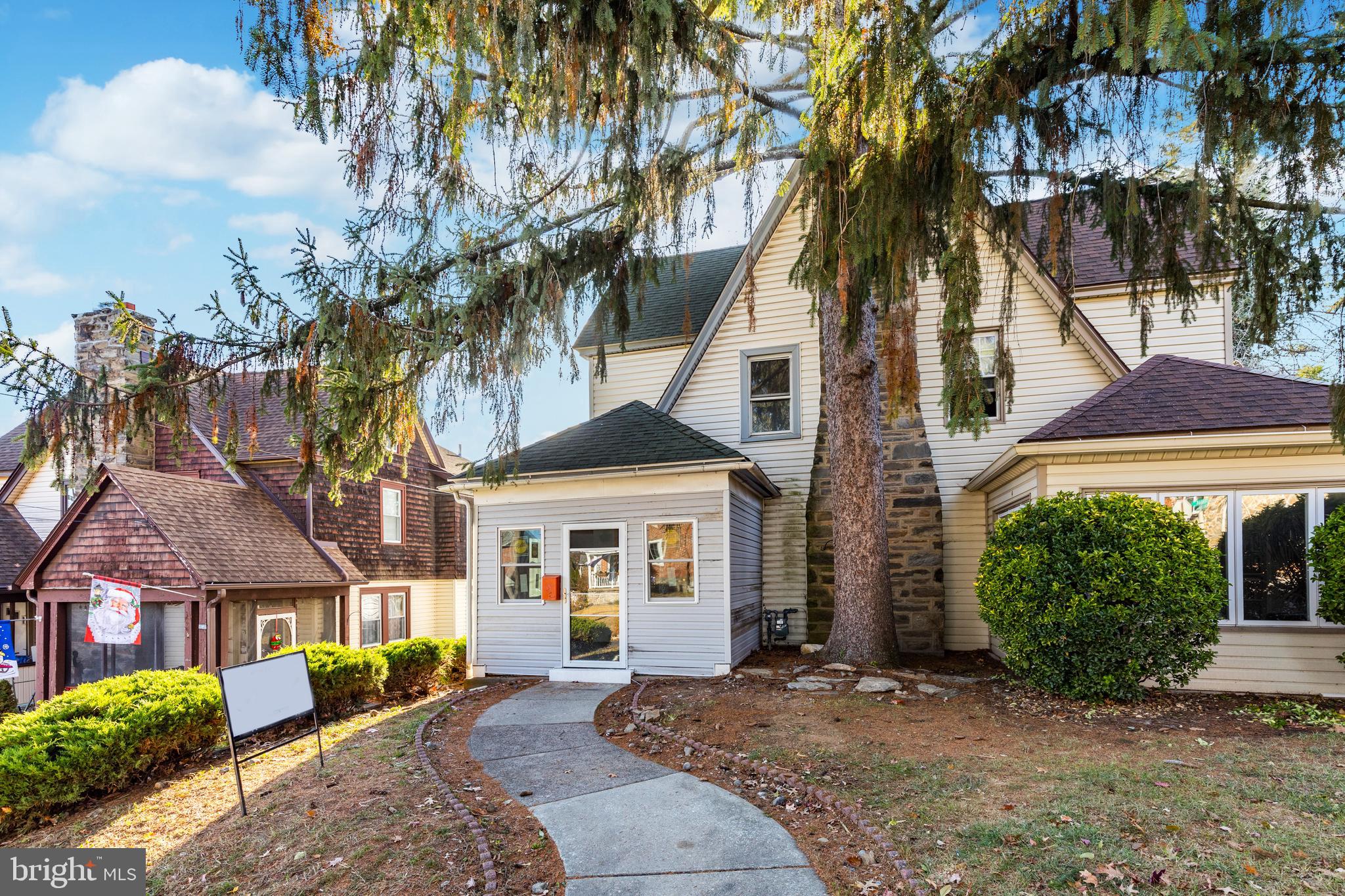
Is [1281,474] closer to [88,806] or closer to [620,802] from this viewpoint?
[620,802]

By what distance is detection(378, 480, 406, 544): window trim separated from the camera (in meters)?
18.3

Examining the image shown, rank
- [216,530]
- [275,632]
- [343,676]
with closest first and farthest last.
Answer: [343,676]
[216,530]
[275,632]

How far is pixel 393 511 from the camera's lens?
62.1 ft

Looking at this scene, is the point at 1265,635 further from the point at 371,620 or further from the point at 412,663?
the point at 371,620

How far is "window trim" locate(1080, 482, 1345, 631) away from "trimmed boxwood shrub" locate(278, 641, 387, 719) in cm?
915

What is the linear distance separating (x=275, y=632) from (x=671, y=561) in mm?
8988

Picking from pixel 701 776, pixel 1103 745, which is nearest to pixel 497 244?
pixel 701 776

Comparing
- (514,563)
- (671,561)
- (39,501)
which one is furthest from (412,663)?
(39,501)

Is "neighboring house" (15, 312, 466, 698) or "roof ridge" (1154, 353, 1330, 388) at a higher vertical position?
"roof ridge" (1154, 353, 1330, 388)

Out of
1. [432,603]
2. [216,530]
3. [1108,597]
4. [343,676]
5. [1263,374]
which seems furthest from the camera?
[432,603]

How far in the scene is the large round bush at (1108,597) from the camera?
7328 millimetres

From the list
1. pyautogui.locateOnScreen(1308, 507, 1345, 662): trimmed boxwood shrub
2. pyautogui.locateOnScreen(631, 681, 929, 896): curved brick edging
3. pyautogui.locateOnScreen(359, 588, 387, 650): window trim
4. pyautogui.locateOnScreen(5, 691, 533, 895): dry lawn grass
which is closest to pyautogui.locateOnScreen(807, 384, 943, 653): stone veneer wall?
pyautogui.locateOnScreen(1308, 507, 1345, 662): trimmed boxwood shrub

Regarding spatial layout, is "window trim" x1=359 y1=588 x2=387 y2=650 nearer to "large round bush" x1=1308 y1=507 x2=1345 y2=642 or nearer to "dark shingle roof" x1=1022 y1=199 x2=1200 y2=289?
"dark shingle roof" x1=1022 y1=199 x2=1200 y2=289

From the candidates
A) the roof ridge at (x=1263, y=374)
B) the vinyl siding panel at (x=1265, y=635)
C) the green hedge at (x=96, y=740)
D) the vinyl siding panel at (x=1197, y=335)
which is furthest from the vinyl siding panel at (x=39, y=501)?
the vinyl siding panel at (x=1197, y=335)
